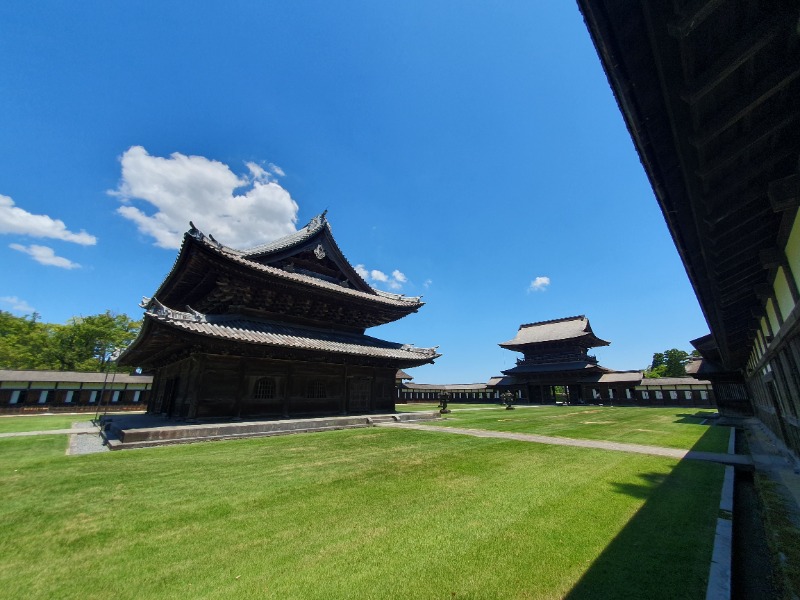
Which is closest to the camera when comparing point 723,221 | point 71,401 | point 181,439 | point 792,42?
point 792,42

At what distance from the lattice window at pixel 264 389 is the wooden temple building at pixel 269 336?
4cm

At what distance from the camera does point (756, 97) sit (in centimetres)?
278

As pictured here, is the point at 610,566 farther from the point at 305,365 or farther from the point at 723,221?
the point at 305,365

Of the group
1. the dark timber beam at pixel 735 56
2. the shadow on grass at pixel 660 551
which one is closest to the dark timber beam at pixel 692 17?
the dark timber beam at pixel 735 56

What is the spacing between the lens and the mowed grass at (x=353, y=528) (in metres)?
2.78

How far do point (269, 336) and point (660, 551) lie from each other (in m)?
12.4

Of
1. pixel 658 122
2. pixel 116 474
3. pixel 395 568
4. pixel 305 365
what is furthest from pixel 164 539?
pixel 305 365

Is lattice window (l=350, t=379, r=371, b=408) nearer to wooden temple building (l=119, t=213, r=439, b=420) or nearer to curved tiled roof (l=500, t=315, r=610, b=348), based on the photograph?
wooden temple building (l=119, t=213, r=439, b=420)

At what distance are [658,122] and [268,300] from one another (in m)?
14.4

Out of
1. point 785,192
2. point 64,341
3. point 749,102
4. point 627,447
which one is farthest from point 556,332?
point 64,341

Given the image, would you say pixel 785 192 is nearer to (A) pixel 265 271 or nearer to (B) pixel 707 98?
(B) pixel 707 98

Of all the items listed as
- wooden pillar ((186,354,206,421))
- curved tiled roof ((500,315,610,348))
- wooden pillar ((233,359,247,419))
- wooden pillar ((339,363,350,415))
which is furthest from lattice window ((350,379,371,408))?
curved tiled roof ((500,315,610,348))

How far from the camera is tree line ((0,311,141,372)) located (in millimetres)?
38844

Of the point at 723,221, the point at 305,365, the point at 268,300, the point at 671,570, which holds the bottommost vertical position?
the point at 671,570
